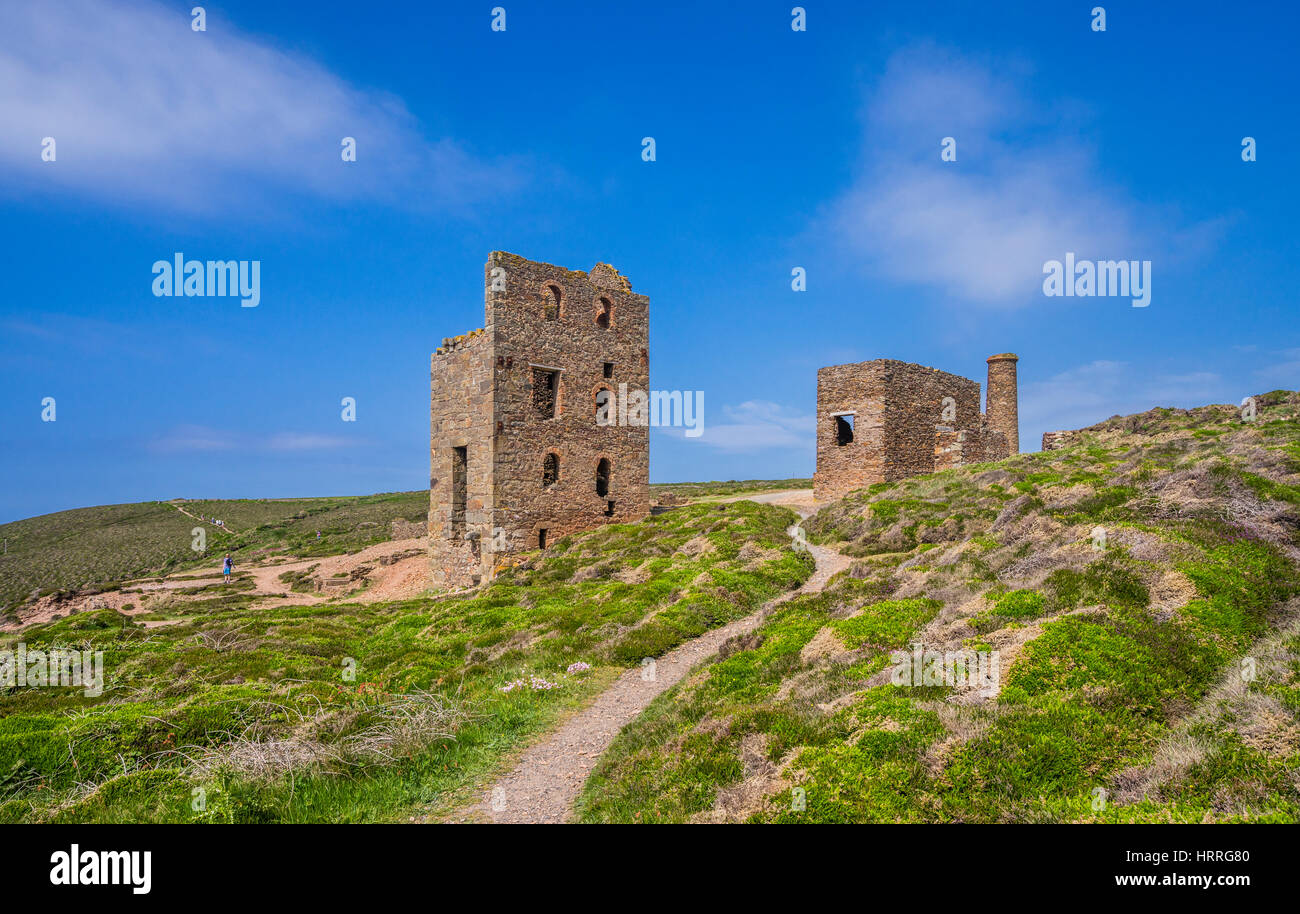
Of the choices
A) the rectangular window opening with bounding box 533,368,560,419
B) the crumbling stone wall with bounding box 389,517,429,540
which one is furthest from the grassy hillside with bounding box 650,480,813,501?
the rectangular window opening with bounding box 533,368,560,419

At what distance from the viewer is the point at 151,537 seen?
7581 cm

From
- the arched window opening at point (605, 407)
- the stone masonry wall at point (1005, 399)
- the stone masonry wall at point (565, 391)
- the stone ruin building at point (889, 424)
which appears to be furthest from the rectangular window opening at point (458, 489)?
the stone masonry wall at point (1005, 399)

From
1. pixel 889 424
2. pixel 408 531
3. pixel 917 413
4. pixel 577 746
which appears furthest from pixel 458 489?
pixel 408 531

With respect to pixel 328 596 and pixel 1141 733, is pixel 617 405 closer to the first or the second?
pixel 328 596

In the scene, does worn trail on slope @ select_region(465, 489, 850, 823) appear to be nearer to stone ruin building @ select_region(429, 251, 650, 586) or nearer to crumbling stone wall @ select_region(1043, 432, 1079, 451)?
stone ruin building @ select_region(429, 251, 650, 586)

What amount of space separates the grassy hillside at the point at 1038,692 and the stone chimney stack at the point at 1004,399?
26893 millimetres

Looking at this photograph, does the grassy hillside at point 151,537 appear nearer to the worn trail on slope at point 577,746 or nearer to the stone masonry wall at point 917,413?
the worn trail on slope at point 577,746

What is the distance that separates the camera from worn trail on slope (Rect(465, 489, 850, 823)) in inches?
336

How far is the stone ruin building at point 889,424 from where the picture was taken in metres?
33.2

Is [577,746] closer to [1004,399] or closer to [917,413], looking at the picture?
[917,413]

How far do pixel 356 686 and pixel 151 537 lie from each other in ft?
263
